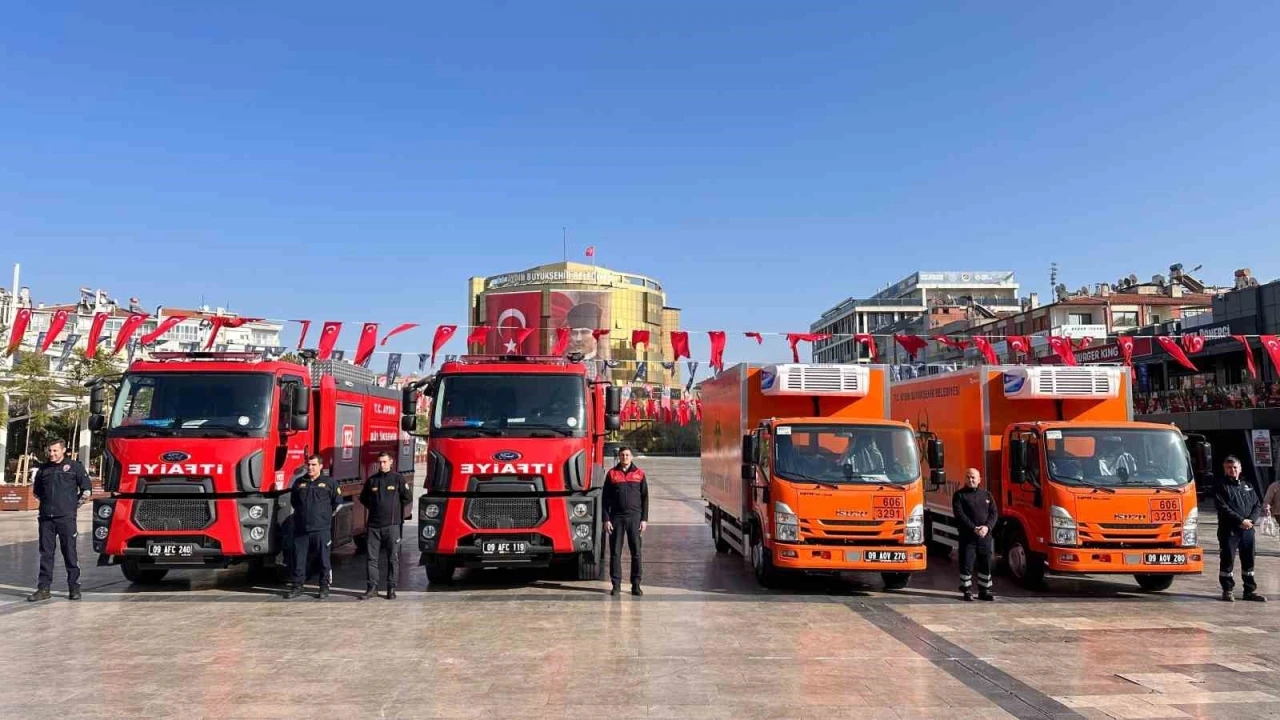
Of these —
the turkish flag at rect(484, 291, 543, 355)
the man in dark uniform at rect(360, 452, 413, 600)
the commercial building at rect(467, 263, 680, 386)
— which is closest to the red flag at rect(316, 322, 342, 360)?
the man in dark uniform at rect(360, 452, 413, 600)

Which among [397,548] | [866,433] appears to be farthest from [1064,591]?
[397,548]

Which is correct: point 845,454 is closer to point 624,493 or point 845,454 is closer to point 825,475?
point 825,475

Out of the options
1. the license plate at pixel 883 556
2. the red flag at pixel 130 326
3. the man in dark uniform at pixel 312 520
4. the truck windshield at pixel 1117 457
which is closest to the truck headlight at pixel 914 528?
the license plate at pixel 883 556

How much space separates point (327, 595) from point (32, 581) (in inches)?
194

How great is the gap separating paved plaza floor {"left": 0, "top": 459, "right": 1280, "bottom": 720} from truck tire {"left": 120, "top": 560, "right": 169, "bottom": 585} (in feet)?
0.60

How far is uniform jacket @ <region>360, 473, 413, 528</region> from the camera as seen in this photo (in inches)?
447

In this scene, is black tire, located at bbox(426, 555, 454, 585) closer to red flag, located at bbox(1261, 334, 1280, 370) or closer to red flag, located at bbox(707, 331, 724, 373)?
red flag, located at bbox(707, 331, 724, 373)

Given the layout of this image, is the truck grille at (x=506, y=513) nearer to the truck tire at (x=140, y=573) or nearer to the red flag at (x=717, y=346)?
the truck tire at (x=140, y=573)

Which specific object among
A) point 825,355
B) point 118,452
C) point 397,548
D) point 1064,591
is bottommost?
point 1064,591

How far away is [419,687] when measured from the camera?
7.21 m

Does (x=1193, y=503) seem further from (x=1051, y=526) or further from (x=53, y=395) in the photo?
(x=53, y=395)

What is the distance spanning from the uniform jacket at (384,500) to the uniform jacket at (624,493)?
2.69m

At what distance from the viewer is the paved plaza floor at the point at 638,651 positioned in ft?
22.3

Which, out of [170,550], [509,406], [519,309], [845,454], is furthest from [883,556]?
[519,309]
